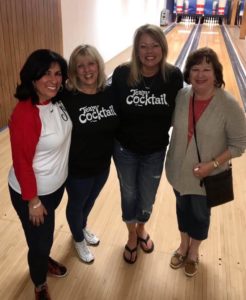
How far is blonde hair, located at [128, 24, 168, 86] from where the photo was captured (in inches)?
50.1

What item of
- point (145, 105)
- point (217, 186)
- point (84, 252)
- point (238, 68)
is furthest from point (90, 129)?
point (238, 68)

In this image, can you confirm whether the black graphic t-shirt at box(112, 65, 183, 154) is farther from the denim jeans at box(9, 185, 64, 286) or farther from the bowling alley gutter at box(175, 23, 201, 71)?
the bowling alley gutter at box(175, 23, 201, 71)

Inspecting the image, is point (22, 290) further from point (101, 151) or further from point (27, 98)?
point (27, 98)

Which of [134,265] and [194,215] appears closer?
[194,215]

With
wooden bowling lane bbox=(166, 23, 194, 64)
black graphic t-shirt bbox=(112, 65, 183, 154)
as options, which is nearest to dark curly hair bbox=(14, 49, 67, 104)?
black graphic t-shirt bbox=(112, 65, 183, 154)

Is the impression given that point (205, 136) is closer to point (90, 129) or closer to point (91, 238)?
point (90, 129)

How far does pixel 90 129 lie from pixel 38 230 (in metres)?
0.44

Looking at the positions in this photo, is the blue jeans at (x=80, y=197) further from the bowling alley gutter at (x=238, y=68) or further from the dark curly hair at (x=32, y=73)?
the bowling alley gutter at (x=238, y=68)

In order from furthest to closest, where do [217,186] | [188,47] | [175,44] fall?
1. [175,44]
2. [188,47]
3. [217,186]

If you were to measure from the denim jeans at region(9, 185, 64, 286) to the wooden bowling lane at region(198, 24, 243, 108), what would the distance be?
135 inches

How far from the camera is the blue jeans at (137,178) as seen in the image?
4.69 feet

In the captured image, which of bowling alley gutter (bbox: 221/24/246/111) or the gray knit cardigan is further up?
the gray knit cardigan

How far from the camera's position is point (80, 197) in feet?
4.69

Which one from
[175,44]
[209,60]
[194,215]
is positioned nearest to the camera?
[209,60]
